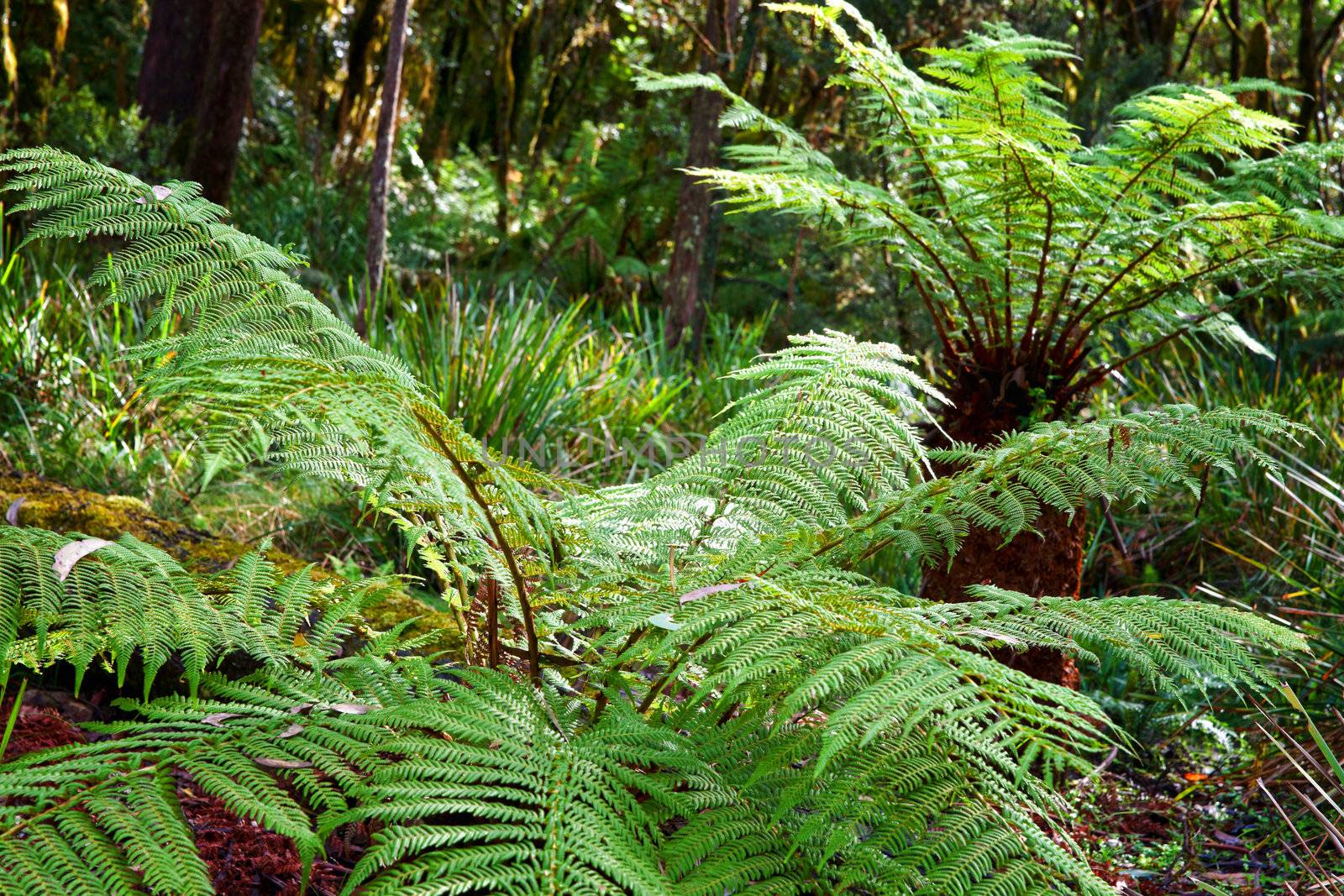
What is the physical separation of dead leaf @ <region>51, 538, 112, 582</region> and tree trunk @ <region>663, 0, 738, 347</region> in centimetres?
518

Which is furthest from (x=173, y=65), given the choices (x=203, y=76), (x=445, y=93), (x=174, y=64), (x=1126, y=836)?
(x=445, y=93)

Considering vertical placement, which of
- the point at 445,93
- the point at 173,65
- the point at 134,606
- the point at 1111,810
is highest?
the point at 445,93

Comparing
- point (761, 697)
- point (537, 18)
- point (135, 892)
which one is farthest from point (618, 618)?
point (537, 18)

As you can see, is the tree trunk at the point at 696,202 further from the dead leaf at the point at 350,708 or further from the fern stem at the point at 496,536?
the dead leaf at the point at 350,708

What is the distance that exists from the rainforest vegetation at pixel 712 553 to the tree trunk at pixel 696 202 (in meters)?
0.12

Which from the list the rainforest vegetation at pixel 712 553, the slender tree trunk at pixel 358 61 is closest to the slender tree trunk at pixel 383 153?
the rainforest vegetation at pixel 712 553

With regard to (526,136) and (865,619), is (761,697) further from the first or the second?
(526,136)

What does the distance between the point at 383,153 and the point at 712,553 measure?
4001 millimetres

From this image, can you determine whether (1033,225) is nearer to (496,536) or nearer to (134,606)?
(496,536)

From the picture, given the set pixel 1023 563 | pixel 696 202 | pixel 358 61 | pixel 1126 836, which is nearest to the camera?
pixel 1126 836

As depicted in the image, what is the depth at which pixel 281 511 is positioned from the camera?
152 inches

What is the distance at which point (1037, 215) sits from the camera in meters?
2.92

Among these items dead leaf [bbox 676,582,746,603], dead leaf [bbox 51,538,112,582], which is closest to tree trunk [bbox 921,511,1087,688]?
dead leaf [bbox 676,582,746,603]

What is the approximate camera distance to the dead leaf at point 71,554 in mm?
1350
